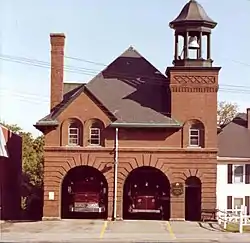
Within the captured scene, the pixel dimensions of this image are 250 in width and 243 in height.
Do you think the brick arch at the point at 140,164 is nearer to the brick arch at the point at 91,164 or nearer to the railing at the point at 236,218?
the brick arch at the point at 91,164

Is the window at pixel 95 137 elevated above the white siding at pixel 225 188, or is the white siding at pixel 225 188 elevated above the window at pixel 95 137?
the window at pixel 95 137

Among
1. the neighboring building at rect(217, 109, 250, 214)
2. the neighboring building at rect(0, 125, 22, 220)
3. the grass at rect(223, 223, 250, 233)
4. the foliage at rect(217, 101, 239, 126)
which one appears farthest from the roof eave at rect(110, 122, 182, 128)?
the foliage at rect(217, 101, 239, 126)

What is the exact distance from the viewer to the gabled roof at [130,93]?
49.1m

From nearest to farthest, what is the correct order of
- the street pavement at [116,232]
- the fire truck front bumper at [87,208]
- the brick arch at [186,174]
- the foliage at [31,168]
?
the street pavement at [116,232]
the brick arch at [186,174]
the fire truck front bumper at [87,208]
the foliage at [31,168]

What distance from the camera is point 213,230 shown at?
40188 millimetres

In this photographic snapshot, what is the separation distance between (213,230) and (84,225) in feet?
25.4

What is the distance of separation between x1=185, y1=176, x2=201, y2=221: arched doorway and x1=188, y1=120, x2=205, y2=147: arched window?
2270 millimetres

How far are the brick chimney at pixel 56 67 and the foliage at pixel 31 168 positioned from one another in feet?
54.8

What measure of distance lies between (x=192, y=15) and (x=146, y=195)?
1282 cm

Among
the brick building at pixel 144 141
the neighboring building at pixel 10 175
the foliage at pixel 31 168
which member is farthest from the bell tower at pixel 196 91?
the foliage at pixel 31 168

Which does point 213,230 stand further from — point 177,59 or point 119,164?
point 177,59

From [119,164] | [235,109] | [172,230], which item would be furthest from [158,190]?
[235,109]

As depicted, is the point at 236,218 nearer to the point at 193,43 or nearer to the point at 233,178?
the point at 193,43

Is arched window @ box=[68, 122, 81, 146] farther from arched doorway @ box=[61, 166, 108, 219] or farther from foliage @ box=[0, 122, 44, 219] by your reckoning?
foliage @ box=[0, 122, 44, 219]
